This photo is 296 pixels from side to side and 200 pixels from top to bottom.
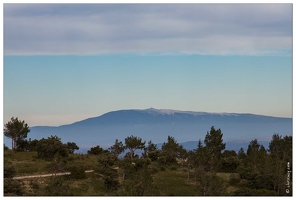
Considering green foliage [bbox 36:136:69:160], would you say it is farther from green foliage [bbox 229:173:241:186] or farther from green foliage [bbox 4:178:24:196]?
green foliage [bbox 229:173:241:186]

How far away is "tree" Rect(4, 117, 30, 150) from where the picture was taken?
54.2 m

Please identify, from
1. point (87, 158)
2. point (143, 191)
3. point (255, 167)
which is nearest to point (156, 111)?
point (87, 158)

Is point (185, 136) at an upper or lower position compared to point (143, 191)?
upper

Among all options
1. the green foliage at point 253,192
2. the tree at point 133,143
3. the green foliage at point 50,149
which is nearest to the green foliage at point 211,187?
the green foliage at point 253,192

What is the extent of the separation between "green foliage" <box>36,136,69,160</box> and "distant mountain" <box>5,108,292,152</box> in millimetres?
68388

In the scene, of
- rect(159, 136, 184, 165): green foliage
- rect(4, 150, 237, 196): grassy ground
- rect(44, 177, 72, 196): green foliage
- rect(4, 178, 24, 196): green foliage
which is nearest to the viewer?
rect(44, 177, 72, 196): green foliage

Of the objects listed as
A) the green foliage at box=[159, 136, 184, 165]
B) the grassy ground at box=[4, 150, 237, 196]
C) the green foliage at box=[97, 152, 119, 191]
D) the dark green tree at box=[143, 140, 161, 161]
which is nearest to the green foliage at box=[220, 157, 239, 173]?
the grassy ground at box=[4, 150, 237, 196]

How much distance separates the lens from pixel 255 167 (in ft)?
143

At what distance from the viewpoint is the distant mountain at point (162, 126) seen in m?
121

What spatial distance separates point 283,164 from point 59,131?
97.3 m

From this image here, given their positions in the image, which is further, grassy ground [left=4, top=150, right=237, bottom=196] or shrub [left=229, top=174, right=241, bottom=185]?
shrub [left=229, top=174, right=241, bottom=185]

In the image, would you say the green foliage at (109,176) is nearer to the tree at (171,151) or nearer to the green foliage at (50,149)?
the tree at (171,151)

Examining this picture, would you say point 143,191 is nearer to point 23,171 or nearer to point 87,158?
point 23,171

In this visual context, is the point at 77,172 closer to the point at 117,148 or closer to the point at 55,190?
the point at 55,190
